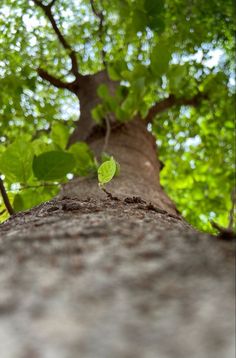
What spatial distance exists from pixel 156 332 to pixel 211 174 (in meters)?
2.95

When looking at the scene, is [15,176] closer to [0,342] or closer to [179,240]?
[179,240]

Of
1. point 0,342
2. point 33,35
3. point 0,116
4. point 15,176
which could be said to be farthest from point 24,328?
point 33,35

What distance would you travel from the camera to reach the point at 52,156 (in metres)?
0.87

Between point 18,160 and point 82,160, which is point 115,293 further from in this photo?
point 82,160

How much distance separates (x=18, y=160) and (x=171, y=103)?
1894 mm

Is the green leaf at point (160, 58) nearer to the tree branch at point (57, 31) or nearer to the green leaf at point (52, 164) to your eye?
the green leaf at point (52, 164)

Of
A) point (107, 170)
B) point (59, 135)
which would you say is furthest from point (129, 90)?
point (107, 170)

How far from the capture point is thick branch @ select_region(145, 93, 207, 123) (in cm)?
251

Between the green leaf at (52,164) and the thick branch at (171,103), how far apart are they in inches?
60.4

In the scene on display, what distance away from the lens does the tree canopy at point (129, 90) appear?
1.20 meters

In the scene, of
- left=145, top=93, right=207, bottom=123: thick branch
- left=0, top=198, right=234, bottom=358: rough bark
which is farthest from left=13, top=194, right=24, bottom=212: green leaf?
left=145, top=93, right=207, bottom=123: thick branch

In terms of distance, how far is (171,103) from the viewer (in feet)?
8.80

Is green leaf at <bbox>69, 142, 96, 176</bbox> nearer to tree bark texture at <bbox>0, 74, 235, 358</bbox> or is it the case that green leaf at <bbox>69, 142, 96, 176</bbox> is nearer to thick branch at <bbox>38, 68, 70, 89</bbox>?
tree bark texture at <bbox>0, 74, 235, 358</bbox>

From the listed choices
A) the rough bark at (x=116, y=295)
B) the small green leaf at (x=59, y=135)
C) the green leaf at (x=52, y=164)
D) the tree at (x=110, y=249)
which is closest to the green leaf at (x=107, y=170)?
the tree at (x=110, y=249)
